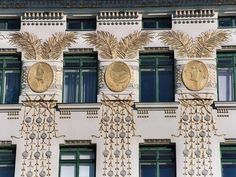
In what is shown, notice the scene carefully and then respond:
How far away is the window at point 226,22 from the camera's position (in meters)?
27.8

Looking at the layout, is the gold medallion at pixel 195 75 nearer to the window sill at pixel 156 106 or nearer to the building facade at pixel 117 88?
the building facade at pixel 117 88

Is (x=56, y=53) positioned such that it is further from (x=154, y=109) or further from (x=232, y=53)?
(x=232, y=53)

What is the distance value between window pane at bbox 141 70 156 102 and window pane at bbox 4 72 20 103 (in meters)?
4.42

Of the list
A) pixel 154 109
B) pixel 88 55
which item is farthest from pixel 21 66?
pixel 154 109

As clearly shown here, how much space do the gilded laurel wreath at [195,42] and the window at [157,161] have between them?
3.55 meters

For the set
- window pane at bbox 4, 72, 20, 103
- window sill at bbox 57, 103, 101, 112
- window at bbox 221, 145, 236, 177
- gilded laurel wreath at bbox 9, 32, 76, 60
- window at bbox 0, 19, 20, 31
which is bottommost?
window at bbox 221, 145, 236, 177

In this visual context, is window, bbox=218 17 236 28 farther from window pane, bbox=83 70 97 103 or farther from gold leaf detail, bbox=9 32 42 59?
gold leaf detail, bbox=9 32 42 59

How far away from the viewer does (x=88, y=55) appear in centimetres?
2769

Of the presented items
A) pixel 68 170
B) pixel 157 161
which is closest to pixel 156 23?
pixel 157 161

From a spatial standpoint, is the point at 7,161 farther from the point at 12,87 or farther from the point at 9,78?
the point at 9,78

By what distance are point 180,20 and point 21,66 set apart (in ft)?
19.5

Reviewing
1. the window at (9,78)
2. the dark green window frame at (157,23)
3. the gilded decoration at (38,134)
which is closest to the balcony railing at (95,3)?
the dark green window frame at (157,23)

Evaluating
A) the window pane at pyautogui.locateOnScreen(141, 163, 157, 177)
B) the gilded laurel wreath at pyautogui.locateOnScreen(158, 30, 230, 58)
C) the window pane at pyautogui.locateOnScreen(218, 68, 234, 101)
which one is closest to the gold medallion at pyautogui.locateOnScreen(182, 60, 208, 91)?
the gilded laurel wreath at pyautogui.locateOnScreen(158, 30, 230, 58)

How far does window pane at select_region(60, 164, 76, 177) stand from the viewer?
26031mm
